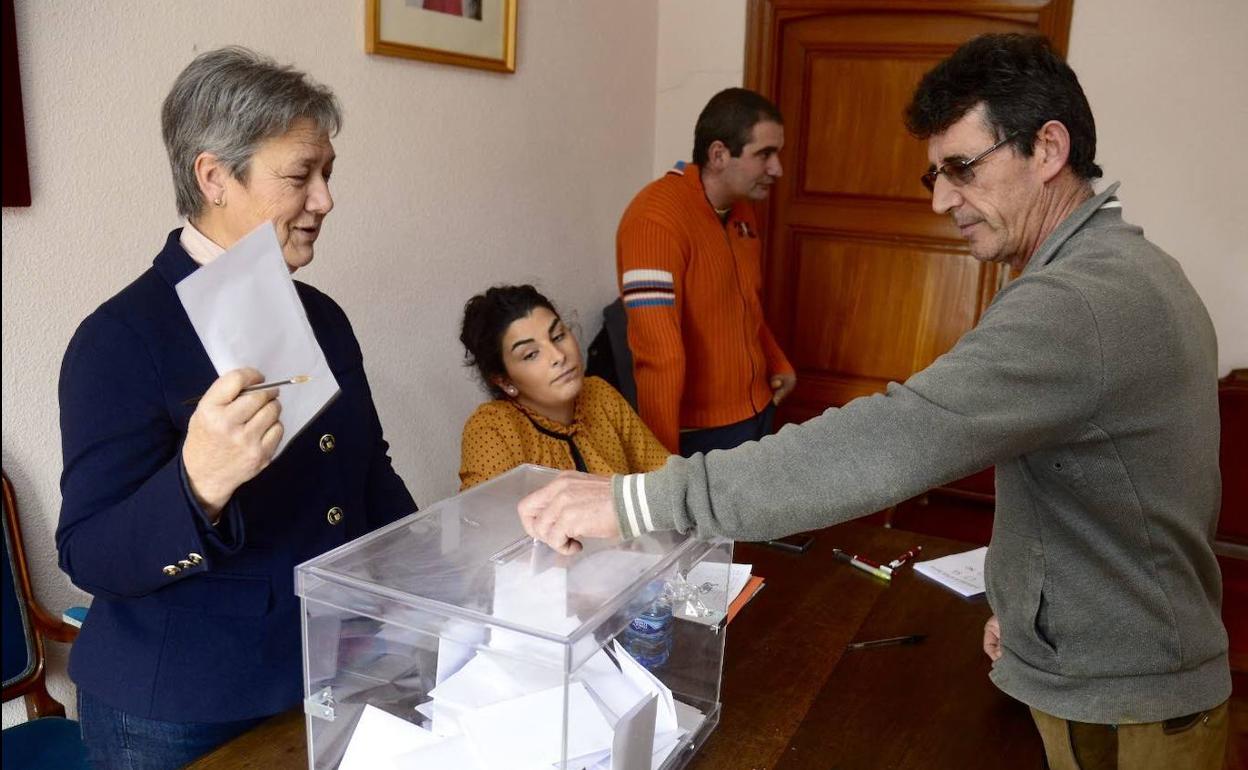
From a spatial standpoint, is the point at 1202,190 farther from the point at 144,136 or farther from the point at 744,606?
the point at 144,136

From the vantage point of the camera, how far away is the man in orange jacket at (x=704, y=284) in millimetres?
2840

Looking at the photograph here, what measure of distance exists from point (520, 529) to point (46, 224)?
1.27 m

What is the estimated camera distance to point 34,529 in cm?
193

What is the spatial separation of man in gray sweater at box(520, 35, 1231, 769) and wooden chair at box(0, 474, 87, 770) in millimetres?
1206

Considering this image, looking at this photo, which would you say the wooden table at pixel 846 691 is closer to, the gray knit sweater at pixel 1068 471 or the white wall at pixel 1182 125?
the gray knit sweater at pixel 1068 471

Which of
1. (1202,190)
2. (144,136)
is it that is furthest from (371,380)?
(1202,190)

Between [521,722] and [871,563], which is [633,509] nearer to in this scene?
[521,722]

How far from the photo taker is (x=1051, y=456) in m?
1.19

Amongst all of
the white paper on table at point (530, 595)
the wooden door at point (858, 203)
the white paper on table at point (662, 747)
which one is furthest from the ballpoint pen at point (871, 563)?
the wooden door at point (858, 203)

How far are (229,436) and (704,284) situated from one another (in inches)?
82.7

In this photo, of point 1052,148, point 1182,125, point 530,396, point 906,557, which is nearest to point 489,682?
point 1052,148

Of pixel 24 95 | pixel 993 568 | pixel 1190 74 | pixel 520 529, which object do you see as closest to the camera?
pixel 520 529

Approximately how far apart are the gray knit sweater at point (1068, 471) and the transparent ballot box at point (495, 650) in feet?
0.39

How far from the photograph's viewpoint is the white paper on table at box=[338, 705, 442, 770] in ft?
3.51
